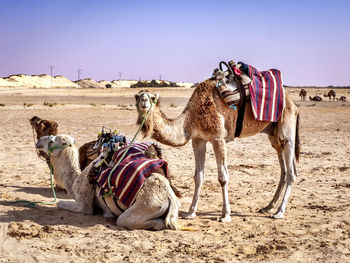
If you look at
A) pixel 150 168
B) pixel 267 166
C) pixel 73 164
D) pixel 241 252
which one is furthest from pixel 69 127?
pixel 241 252

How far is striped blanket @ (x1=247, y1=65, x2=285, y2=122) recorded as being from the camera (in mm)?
6996

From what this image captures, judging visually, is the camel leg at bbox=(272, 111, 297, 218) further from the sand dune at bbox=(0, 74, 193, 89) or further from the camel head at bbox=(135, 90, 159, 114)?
the sand dune at bbox=(0, 74, 193, 89)

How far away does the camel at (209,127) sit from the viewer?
6.31 meters

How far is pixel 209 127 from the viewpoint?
6.59 m

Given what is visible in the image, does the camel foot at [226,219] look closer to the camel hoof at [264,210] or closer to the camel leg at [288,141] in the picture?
the camel hoof at [264,210]

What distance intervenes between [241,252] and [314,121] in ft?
59.6

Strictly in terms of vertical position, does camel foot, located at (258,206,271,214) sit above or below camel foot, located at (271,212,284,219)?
below

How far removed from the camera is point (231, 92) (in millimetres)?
6793

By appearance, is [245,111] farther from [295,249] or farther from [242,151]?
[242,151]

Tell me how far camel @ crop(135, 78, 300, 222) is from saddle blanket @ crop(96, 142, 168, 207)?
44cm

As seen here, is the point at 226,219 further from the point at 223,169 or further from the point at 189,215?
the point at 223,169

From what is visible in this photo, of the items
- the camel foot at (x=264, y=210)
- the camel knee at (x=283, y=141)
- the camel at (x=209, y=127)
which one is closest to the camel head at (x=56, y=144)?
the camel at (x=209, y=127)

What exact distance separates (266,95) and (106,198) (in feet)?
9.88

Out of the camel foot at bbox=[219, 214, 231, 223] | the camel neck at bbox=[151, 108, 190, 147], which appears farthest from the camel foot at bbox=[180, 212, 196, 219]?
the camel neck at bbox=[151, 108, 190, 147]
